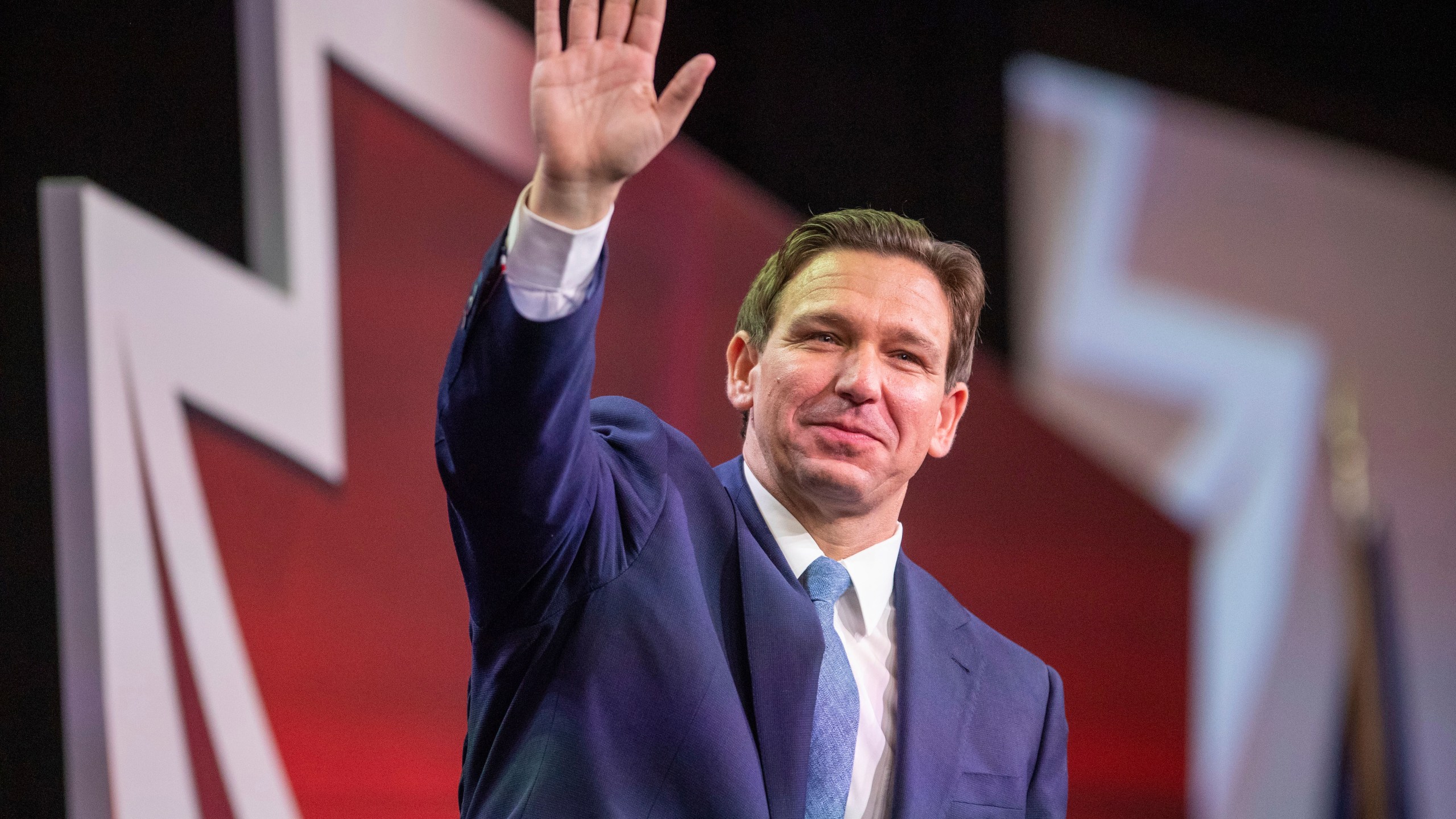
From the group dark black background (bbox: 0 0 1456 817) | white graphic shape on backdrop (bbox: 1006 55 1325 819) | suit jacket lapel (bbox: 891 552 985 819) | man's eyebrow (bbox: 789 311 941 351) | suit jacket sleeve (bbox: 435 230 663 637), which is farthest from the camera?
white graphic shape on backdrop (bbox: 1006 55 1325 819)

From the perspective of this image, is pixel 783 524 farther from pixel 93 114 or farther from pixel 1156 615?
pixel 1156 615

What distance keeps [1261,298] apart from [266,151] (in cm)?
282

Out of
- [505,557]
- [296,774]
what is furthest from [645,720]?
[296,774]

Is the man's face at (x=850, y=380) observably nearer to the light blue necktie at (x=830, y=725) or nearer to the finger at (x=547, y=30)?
the light blue necktie at (x=830, y=725)

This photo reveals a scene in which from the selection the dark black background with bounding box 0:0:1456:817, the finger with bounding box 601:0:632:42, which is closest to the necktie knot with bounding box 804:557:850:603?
the finger with bounding box 601:0:632:42

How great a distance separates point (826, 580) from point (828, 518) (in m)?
0.08

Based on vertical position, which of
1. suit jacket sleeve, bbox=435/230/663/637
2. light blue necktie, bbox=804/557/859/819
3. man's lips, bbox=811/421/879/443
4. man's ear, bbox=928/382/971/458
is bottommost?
light blue necktie, bbox=804/557/859/819

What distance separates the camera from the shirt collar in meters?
1.45

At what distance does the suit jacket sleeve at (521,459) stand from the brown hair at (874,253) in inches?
17.9

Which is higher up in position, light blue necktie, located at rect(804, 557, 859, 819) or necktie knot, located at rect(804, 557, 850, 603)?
necktie knot, located at rect(804, 557, 850, 603)

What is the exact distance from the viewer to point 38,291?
2373 millimetres

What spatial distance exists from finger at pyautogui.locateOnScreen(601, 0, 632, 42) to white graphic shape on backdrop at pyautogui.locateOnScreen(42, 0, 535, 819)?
1.64 m

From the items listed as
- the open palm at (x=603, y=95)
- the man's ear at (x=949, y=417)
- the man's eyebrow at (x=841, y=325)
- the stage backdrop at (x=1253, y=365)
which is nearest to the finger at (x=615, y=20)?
the open palm at (x=603, y=95)

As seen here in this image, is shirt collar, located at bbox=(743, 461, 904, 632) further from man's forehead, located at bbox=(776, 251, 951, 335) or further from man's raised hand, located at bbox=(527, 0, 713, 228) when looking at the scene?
man's raised hand, located at bbox=(527, 0, 713, 228)
